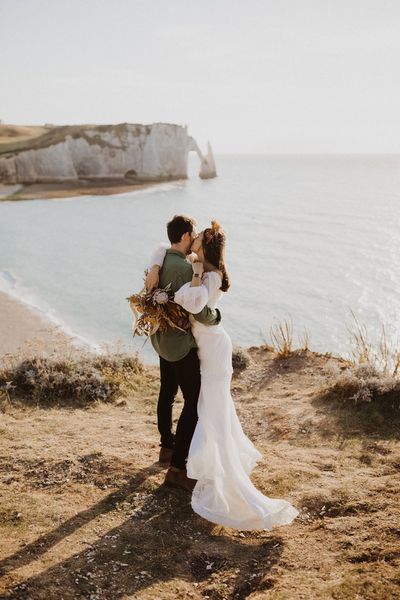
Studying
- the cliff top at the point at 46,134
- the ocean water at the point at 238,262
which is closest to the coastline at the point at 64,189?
the ocean water at the point at 238,262

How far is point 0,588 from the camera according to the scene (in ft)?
11.2

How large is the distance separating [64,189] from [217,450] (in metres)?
52.3

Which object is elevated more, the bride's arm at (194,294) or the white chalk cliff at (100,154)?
the white chalk cliff at (100,154)

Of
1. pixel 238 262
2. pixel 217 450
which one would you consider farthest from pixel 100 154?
pixel 217 450

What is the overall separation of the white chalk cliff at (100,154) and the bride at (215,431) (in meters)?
52.4

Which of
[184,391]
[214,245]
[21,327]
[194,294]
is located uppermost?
[214,245]

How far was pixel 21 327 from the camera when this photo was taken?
14.7 meters

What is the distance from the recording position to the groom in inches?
173

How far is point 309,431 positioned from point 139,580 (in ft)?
11.8

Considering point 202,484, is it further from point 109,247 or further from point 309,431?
point 109,247

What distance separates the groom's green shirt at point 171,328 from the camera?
4.39m

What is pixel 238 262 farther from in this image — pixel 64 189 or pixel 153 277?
pixel 64 189

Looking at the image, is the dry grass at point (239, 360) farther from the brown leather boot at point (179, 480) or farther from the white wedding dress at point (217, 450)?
the white wedding dress at point (217, 450)

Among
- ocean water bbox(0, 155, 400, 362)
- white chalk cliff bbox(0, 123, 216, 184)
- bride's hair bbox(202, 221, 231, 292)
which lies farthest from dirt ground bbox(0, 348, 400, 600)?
white chalk cliff bbox(0, 123, 216, 184)
